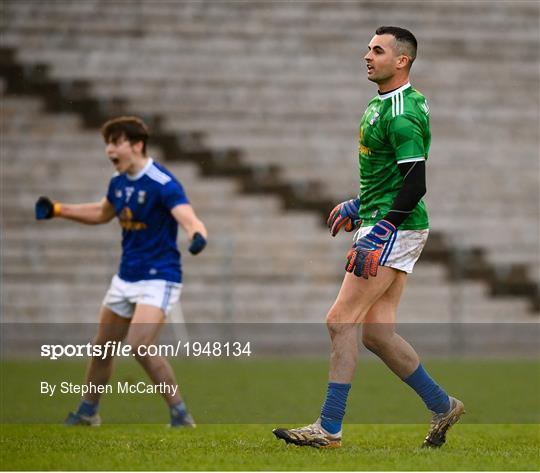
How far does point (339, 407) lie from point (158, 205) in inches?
89.3

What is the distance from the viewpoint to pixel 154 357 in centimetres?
780

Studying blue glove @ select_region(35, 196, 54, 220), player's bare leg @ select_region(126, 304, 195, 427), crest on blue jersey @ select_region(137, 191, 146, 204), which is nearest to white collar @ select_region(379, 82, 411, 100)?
crest on blue jersey @ select_region(137, 191, 146, 204)

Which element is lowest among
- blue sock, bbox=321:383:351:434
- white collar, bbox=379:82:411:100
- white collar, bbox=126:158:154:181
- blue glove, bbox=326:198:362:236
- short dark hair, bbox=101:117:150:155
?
blue sock, bbox=321:383:351:434

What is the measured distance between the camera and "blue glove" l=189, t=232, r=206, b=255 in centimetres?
726

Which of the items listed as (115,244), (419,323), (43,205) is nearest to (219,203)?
(115,244)

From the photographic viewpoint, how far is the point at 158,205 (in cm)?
796

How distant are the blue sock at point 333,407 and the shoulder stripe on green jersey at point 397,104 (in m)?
1.33

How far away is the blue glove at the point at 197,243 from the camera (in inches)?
286

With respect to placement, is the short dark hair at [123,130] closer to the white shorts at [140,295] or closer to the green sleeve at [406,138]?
the white shorts at [140,295]

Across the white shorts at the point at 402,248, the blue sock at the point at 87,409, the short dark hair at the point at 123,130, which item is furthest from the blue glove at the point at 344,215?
the blue sock at the point at 87,409

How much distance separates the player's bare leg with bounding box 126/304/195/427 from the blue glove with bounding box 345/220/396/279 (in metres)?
2.04

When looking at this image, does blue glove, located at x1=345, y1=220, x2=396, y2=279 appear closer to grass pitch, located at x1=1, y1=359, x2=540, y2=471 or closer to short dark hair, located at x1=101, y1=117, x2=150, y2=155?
grass pitch, located at x1=1, y1=359, x2=540, y2=471

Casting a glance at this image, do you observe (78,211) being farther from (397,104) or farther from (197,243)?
(397,104)

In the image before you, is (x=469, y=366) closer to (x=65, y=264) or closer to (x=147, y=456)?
(x=65, y=264)
